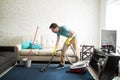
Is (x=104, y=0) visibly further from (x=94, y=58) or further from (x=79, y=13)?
(x=94, y=58)

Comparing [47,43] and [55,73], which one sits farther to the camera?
[47,43]

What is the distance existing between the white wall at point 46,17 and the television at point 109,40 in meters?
2.02

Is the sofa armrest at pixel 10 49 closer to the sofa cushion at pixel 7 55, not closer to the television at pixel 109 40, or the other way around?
the sofa cushion at pixel 7 55

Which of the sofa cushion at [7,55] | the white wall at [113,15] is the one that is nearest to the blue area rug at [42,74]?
the sofa cushion at [7,55]

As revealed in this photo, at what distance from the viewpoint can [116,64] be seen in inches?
144

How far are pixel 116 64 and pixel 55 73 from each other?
54.4 inches

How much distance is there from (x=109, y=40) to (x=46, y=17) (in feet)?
9.04

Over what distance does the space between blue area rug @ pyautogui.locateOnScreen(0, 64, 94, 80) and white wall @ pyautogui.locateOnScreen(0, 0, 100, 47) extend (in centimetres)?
191

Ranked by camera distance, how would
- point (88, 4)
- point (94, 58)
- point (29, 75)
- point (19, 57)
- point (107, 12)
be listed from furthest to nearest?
point (88, 4) < point (107, 12) < point (19, 57) < point (94, 58) < point (29, 75)

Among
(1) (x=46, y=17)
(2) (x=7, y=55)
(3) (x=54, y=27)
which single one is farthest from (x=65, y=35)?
(1) (x=46, y=17)

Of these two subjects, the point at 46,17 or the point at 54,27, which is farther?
the point at 46,17

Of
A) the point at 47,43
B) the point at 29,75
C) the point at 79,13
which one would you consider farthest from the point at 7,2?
the point at 29,75

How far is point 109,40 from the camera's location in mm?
4160

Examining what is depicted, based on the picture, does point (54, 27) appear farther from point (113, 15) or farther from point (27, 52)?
point (113, 15)
